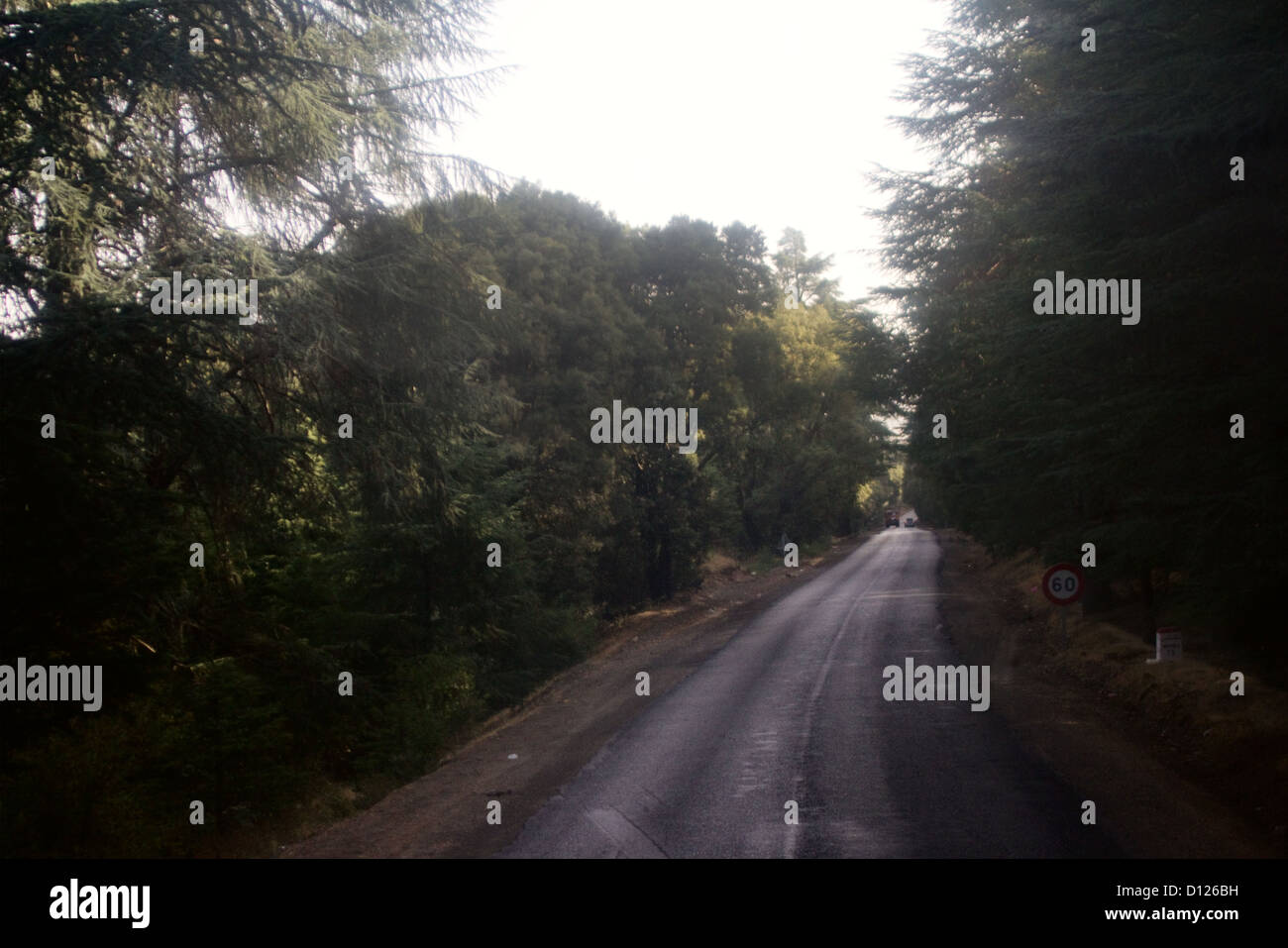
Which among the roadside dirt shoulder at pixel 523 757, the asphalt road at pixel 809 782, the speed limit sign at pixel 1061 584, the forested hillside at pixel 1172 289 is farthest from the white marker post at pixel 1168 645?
the roadside dirt shoulder at pixel 523 757

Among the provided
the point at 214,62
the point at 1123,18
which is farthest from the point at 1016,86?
the point at 214,62

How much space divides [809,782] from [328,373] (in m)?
7.25

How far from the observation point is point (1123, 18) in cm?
896

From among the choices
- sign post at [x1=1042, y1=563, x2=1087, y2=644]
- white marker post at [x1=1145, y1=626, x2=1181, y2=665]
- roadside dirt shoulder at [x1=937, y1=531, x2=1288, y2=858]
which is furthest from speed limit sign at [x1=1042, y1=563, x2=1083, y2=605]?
white marker post at [x1=1145, y1=626, x2=1181, y2=665]

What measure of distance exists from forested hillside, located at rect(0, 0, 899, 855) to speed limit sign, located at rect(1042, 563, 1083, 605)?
31.6 ft

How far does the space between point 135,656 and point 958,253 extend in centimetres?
2082

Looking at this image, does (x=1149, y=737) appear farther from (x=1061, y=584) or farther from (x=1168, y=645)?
(x=1061, y=584)

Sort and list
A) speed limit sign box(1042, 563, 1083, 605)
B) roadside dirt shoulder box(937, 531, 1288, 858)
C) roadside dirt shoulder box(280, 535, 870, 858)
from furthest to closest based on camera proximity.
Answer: speed limit sign box(1042, 563, 1083, 605) < roadside dirt shoulder box(280, 535, 870, 858) < roadside dirt shoulder box(937, 531, 1288, 858)

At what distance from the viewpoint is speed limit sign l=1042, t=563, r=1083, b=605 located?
15.1m

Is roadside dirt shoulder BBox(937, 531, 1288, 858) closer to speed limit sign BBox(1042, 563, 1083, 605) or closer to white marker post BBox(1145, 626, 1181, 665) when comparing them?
white marker post BBox(1145, 626, 1181, 665)

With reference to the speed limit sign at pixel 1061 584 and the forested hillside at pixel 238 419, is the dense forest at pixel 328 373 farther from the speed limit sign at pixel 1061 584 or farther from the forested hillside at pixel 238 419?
the speed limit sign at pixel 1061 584

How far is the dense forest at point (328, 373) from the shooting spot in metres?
7.98

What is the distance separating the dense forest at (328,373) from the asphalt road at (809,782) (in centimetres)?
309

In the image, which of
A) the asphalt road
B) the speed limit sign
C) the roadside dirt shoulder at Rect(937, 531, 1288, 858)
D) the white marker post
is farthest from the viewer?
the speed limit sign
